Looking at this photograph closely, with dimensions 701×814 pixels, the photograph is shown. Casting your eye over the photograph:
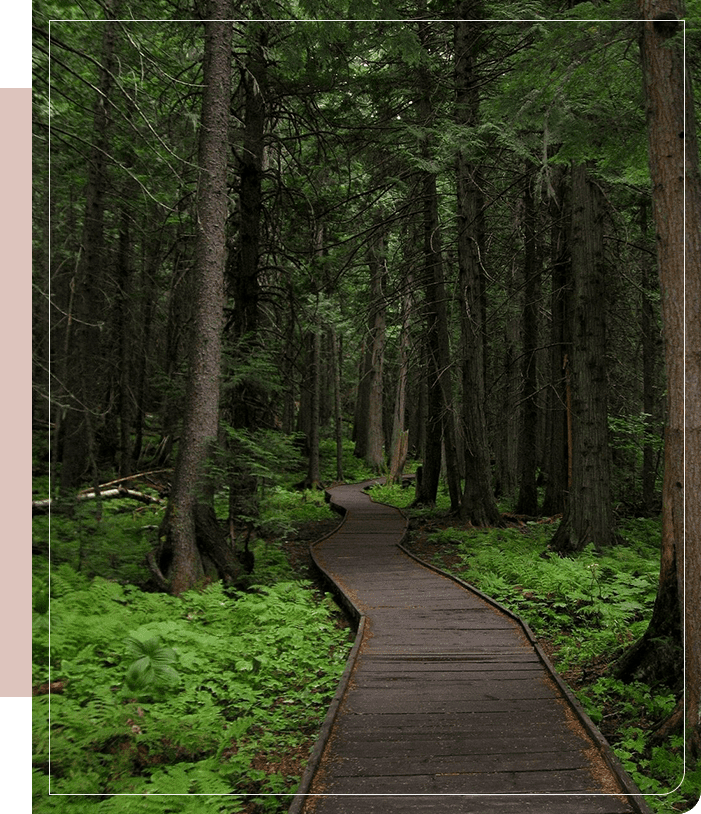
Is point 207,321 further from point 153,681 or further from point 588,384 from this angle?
point 588,384

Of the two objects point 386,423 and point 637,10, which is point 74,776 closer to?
point 637,10

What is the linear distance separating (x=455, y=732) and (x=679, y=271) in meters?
3.34

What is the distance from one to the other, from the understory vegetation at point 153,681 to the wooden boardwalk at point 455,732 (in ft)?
1.45

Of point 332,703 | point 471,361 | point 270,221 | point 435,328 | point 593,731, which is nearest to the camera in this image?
point 593,731

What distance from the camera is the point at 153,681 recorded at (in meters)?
4.46

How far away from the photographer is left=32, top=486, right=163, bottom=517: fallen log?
3666 mm

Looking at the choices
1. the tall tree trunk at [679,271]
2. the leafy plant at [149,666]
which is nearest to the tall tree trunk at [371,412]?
the leafy plant at [149,666]

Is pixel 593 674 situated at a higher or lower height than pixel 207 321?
lower

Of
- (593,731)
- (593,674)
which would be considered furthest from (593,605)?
(593,731)

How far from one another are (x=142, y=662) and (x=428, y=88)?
10.8m

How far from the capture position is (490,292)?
663 inches

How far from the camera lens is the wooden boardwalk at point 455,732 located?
3.21 metres

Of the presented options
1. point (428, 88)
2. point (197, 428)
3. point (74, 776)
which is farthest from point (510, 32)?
point (74, 776)


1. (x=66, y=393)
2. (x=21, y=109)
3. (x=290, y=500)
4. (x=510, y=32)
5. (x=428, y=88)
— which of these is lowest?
(x=290, y=500)
